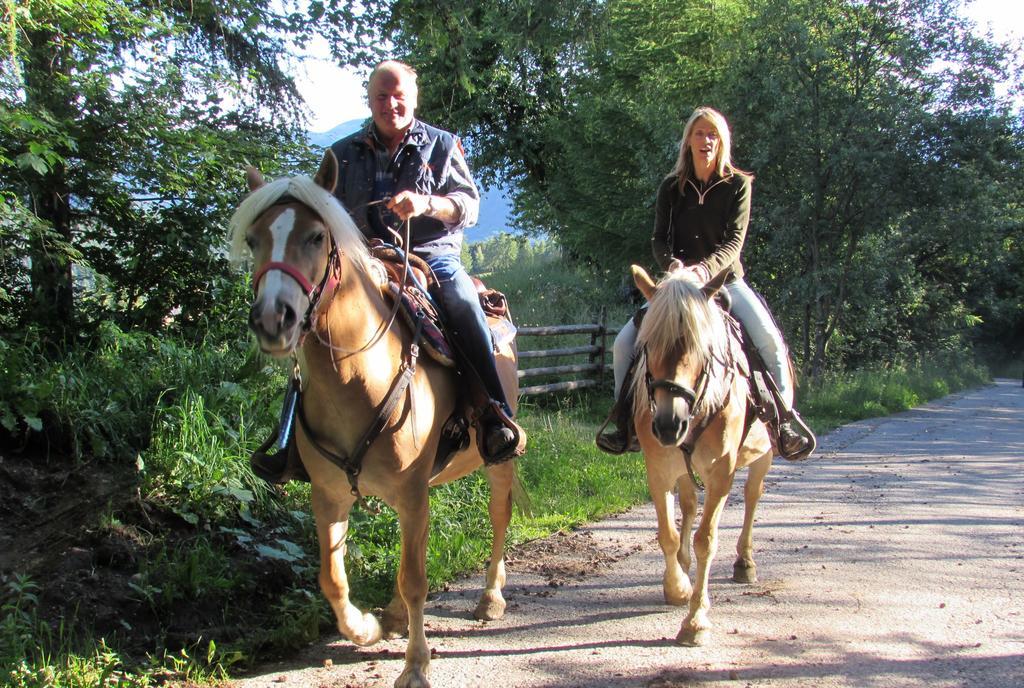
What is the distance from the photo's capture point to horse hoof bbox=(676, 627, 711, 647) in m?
4.34

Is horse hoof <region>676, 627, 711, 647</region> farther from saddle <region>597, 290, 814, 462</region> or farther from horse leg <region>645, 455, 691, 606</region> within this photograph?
saddle <region>597, 290, 814, 462</region>

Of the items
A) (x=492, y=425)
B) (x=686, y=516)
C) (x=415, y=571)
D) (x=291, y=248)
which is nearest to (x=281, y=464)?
(x=415, y=571)

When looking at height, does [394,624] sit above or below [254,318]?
below

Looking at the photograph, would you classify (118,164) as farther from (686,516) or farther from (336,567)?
(686,516)

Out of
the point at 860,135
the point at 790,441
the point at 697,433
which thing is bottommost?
the point at 790,441

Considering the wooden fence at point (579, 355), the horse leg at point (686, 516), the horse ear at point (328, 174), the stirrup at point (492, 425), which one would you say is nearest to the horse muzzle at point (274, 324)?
the horse ear at point (328, 174)

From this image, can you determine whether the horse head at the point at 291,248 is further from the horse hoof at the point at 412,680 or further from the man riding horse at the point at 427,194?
the horse hoof at the point at 412,680

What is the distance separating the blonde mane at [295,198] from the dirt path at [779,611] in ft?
7.08

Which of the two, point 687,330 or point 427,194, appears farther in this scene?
point 687,330

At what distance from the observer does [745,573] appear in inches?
218

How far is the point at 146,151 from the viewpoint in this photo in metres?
7.57

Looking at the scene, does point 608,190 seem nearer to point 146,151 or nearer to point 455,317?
point 146,151

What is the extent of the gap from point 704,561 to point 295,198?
10.2 ft

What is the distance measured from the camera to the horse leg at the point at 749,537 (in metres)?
5.55
